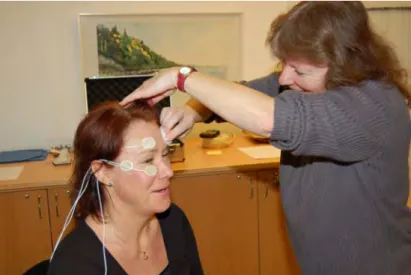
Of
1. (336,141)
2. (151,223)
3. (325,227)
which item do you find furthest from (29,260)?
(336,141)

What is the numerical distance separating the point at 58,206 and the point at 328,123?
168 centimetres

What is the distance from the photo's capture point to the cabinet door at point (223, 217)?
2.38 m

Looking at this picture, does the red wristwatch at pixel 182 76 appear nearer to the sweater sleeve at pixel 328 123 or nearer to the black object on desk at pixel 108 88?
the sweater sleeve at pixel 328 123

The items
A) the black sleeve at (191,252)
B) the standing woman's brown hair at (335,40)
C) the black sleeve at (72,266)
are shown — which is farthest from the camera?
the black sleeve at (191,252)

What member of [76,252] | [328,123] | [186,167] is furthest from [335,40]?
[186,167]

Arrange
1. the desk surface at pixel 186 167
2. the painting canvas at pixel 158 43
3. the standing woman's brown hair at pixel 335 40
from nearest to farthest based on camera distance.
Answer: the standing woman's brown hair at pixel 335 40 < the desk surface at pixel 186 167 < the painting canvas at pixel 158 43

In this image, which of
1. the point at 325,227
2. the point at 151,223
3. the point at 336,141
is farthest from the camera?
the point at 151,223

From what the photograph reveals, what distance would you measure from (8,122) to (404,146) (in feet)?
7.37

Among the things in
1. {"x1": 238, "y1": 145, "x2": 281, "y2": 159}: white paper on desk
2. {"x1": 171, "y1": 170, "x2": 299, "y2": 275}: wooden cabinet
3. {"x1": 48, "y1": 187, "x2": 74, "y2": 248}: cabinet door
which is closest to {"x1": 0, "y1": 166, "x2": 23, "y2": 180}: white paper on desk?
{"x1": 48, "y1": 187, "x2": 74, "y2": 248}: cabinet door

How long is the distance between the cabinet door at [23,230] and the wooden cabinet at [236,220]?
0.67 metres

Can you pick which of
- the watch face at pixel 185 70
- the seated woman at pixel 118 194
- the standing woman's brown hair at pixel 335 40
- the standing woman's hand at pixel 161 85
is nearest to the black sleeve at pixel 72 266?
the seated woman at pixel 118 194

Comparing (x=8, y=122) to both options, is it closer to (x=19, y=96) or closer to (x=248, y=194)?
(x=19, y=96)

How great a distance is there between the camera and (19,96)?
104 inches

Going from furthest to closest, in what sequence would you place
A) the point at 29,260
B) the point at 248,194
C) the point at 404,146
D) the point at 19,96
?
the point at 19,96 → the point at 248,194 → the point at 29,260 → the point at 404,146
